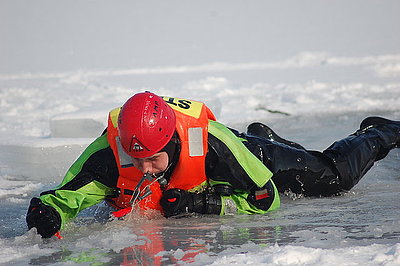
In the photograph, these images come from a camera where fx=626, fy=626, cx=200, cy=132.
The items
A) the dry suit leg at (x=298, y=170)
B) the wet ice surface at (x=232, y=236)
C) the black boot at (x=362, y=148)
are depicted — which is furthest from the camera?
the black boot at (x=362, y=148)

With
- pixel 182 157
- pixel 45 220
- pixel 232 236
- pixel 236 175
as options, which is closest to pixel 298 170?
pixel 236 175

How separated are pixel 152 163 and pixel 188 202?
1.39 feet

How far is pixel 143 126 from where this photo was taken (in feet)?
10.4

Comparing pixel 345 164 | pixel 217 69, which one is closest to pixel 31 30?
pixel 217 69

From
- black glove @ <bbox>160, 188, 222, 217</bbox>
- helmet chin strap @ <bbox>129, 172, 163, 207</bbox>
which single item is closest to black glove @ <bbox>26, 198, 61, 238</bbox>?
helmet chin strap @ <bbox>129, 172, 163, 207</bbox>

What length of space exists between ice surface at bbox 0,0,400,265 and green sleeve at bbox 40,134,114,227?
128 mm

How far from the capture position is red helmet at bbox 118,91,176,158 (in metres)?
3.16

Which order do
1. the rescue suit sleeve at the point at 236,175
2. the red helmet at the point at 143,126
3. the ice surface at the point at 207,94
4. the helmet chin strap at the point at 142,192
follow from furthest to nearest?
the rescue suit sleeve at the point at 236,175 < the helmet chin strap at the point at 142,192 < the red helmet at the point at 143,126 < the ice surface at the point at 207,94

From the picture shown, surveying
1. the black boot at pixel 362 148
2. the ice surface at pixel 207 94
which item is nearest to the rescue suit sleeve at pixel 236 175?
the ice surface at pixel 207 94

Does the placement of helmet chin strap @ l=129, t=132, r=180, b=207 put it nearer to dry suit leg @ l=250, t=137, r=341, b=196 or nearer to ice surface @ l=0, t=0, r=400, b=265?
ice surface @ l=0, t=0, r=400, b=265

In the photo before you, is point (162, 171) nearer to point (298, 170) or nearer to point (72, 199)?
point (72, 199)

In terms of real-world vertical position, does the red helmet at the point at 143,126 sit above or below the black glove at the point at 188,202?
above

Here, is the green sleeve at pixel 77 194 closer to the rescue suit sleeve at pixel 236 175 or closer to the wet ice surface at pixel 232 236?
the wet ice surface at pixel 232 236

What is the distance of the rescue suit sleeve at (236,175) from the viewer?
3564 millimetres
